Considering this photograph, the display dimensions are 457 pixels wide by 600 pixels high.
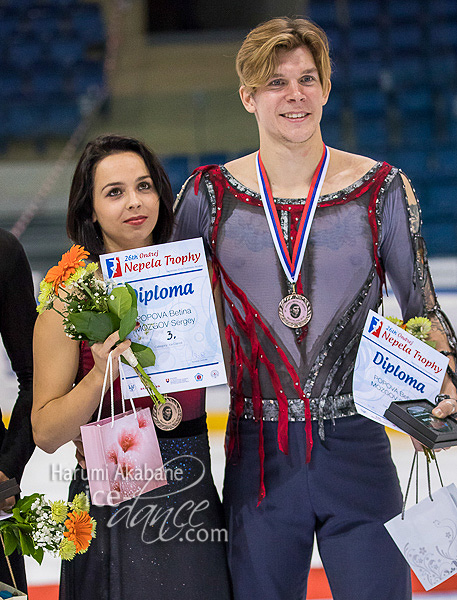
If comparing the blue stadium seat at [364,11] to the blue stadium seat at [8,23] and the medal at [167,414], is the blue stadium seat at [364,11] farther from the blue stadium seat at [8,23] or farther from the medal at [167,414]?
the medal at [167,414]

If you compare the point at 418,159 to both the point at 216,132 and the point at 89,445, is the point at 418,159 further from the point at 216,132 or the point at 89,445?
the point at 89,445

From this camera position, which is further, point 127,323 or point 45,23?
point 45,23

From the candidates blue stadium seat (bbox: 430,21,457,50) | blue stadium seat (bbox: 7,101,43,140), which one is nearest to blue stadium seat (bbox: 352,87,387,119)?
blue stadium seat (bbox: 430,21,457,50)

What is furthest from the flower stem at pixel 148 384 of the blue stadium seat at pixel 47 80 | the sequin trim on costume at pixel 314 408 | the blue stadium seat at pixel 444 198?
the blue stadium seat at pixel 47 80

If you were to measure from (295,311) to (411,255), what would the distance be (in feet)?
1.01

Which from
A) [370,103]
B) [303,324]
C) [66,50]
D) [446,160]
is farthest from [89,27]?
[303,324]

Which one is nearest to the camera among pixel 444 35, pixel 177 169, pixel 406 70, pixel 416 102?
pixel 177 169

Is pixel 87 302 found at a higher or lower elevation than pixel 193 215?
lower

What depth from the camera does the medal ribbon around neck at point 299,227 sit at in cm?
197

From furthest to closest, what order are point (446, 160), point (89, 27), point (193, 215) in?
point (89, 27)
point (446, 160)
point (193, 215)

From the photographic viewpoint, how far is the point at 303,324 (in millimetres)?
1970

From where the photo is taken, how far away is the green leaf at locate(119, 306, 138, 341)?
1711mm

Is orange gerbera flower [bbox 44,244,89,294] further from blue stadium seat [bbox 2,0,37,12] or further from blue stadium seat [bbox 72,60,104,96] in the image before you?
blue stadium seat [bbox 2,0,37,12]

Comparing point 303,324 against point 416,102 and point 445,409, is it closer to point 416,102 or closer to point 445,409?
point 445,409
